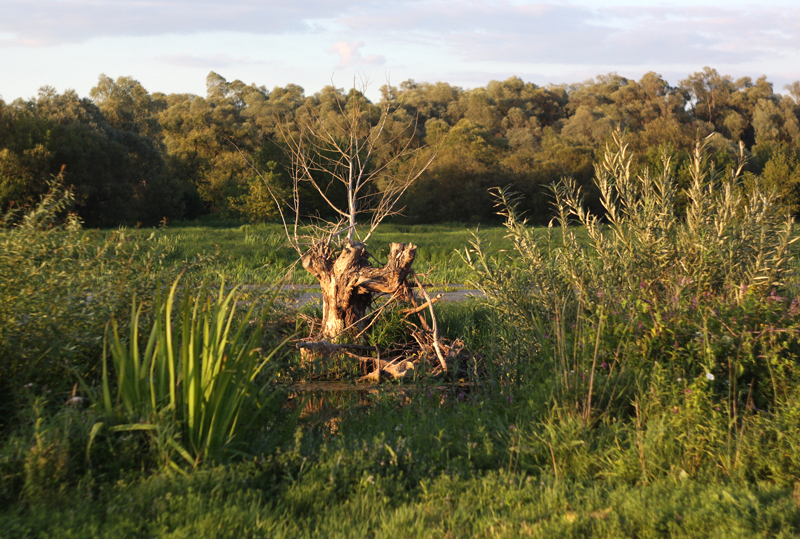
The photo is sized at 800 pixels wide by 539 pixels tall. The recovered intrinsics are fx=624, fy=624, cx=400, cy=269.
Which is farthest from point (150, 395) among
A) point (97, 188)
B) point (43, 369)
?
point (97, 188)

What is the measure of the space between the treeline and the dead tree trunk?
192 centimetres

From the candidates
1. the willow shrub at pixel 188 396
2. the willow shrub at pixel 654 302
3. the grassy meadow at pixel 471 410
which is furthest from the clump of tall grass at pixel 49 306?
the willow shrub at pixel 654 302

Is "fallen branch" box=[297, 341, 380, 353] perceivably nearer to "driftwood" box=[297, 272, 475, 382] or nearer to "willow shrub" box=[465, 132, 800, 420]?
"driftwood" box=[297, 272, 475, 382]

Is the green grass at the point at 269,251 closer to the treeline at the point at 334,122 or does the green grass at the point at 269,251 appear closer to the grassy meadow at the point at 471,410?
the treeline at the point at 334,122

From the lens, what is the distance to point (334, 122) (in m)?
8.11

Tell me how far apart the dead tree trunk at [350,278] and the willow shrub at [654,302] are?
1.04 m

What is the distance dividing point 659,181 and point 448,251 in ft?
45.0

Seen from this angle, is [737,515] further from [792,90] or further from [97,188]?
[792,90]

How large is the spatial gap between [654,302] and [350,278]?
3468mm

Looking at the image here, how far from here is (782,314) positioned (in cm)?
451

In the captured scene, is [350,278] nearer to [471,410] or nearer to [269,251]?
[471,410]

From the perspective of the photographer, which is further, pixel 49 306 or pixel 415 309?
pixel 415 309

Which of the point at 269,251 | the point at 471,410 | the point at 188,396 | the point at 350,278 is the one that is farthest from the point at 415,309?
the point at 269,251

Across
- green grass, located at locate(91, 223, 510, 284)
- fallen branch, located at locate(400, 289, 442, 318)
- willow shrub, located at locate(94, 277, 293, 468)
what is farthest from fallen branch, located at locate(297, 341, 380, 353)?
green grass, located at locate(91, 223, 510, 284)
